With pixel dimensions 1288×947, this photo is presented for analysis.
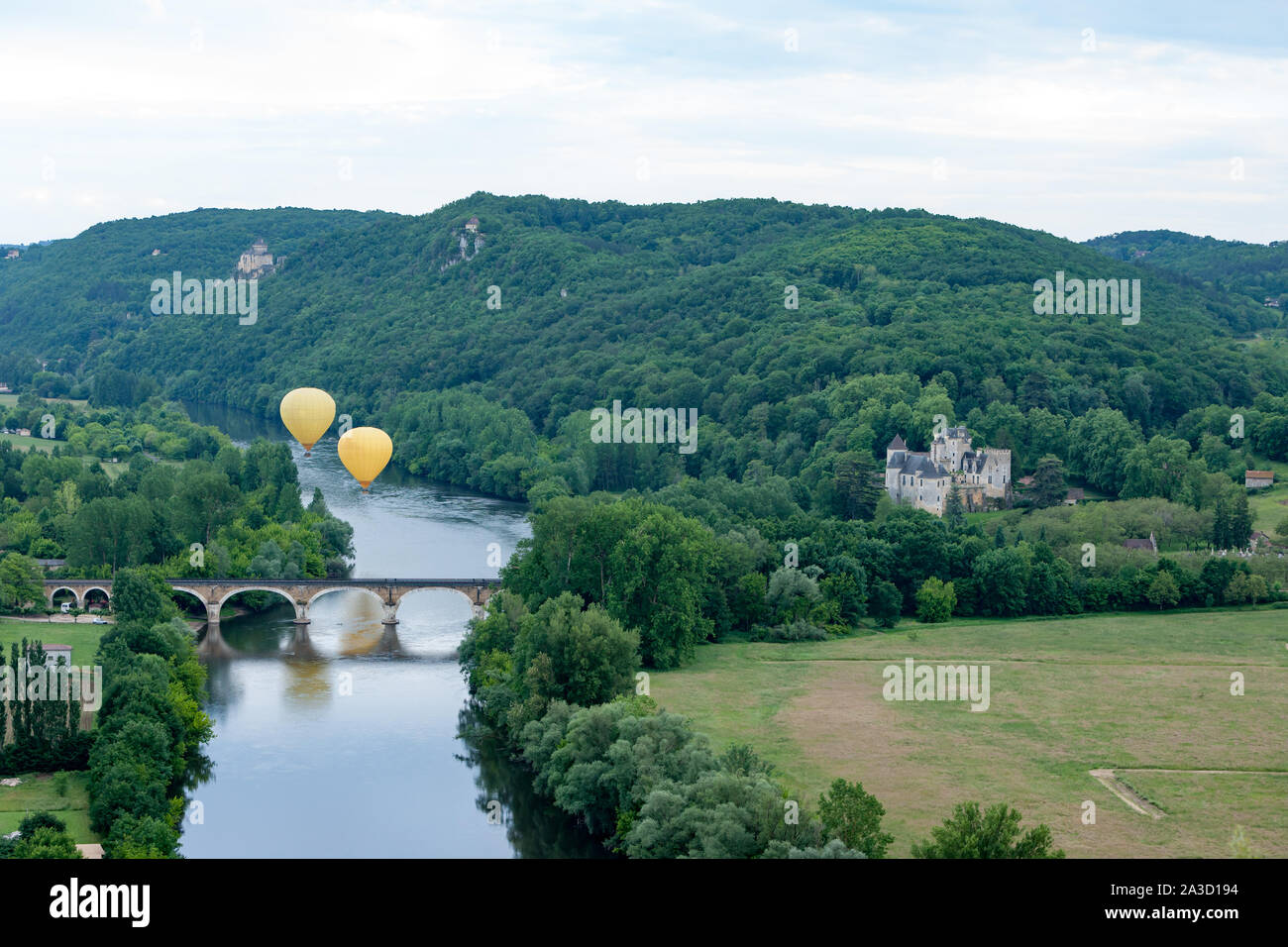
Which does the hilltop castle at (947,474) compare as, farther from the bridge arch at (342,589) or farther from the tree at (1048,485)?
the bridge arch at (342,589)

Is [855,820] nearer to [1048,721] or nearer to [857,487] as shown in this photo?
[1048,721]

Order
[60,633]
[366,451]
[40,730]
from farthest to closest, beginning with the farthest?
1. [60,633]
2. [366,451]
3. [40,730]

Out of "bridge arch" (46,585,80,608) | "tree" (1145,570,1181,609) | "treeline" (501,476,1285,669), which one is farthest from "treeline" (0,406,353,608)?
"tree" (1145,570,1181,609)

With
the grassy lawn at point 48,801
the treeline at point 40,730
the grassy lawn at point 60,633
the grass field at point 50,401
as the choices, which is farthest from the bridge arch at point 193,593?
the grass field at point 50,401

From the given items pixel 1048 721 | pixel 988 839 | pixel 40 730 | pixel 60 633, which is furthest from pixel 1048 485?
pixel 40 730

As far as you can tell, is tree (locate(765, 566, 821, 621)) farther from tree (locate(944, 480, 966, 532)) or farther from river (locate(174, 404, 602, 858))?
tree (locate(944, 480, 966, 532))

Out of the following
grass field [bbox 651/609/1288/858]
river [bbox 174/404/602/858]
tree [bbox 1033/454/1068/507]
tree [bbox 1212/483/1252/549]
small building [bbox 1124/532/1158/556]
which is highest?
tree [bbox 1033/454/1068/507]
